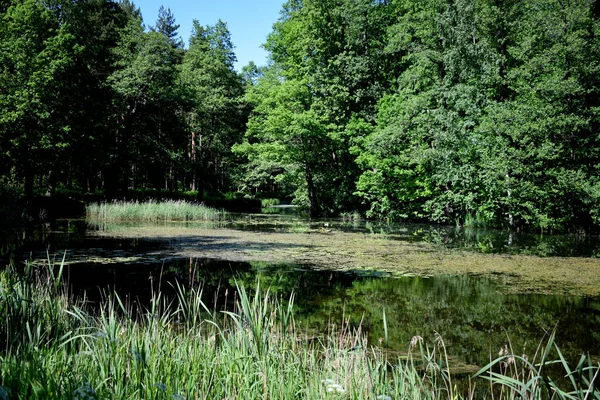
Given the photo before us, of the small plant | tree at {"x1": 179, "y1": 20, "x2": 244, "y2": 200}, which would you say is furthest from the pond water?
tree at {"x1": 179, "y1": 20, "x2": 244, "y2": 200}

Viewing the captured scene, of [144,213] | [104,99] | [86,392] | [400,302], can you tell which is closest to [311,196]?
[144,213]

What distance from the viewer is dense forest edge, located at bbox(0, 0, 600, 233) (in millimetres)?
15773

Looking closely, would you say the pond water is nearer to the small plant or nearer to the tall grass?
the small plant

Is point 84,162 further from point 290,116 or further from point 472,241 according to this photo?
point 472,241

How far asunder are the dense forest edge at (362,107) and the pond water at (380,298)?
9556 mm

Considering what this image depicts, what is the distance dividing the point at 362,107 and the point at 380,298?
20.0m

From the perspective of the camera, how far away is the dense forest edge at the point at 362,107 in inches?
621

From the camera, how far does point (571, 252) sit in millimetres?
10562

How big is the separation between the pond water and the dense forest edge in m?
9.56

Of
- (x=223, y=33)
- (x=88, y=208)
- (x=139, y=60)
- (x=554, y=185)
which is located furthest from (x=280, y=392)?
(x=223, y=33)

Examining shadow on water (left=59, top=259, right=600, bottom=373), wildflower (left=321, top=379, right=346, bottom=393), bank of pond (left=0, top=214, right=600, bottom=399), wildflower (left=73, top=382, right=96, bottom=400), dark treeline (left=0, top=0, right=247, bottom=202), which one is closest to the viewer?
wildflower (left=73, top=382, right=96, bottom=400)

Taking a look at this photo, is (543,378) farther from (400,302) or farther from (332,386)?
(400,302)

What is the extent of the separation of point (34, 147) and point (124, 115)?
9.49 metres

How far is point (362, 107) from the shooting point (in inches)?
969
